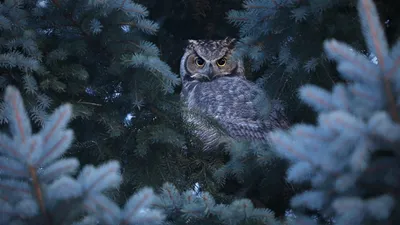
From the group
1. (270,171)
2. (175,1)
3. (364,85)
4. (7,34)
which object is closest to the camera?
(364,85)

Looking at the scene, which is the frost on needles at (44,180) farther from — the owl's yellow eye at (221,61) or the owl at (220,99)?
the owl's yellow eye at (221,61)

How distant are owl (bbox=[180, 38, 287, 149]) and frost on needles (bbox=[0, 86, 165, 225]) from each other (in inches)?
57.6

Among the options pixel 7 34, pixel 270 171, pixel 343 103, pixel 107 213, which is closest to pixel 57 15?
pixel 7 34

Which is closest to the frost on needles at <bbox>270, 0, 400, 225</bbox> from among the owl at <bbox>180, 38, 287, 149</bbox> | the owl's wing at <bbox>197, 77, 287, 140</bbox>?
the owl at <bbox>180, 38, 287, 149</bbox>

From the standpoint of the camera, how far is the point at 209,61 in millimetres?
4250

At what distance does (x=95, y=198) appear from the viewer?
1480 mm

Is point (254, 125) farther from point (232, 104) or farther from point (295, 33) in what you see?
point (295, 33)

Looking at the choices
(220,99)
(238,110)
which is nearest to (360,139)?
(238,110)

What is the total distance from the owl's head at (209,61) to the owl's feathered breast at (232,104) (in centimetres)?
11

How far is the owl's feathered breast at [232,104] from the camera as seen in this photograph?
3613mm

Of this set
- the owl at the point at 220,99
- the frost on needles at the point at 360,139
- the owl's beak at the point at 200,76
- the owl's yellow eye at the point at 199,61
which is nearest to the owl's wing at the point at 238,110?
the owl at the point at 220,99

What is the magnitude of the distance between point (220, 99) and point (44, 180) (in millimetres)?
2479

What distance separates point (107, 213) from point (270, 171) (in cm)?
107

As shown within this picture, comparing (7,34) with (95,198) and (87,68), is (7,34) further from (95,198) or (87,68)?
(95,198)
